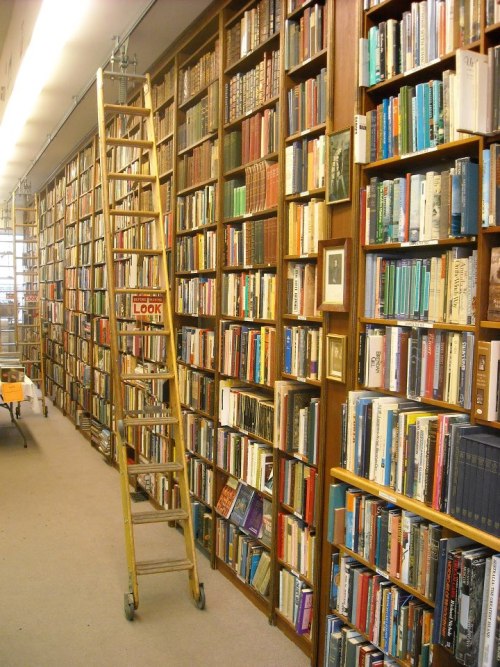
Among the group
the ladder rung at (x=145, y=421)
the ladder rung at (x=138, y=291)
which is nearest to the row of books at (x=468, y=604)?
the ladder rung at (x=145, y=421)

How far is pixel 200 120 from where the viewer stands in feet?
12.8

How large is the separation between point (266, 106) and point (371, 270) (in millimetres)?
1265

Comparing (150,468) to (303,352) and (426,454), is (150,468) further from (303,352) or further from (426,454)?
(426,454)

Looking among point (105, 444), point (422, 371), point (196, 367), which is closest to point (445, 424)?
point (422, 371)

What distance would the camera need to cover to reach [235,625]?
3.09 meters

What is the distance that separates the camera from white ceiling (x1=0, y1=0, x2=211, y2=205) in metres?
3.68

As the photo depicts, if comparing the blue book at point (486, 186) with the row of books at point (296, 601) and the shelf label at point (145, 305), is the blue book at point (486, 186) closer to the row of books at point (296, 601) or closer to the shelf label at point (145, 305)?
the row of books at point (296, 601)

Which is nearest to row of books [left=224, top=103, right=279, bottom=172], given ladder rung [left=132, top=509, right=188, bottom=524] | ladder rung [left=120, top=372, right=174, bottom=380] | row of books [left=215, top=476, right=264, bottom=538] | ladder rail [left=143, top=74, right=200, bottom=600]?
ladder rail [left=143, top=74, right=200, bottom=600]

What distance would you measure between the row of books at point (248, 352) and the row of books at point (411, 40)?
52.1 inches

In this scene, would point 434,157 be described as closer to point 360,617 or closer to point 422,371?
point 422,371

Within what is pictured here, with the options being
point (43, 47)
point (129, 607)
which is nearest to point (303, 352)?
point (129, 607)

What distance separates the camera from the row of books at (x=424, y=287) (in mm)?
1959

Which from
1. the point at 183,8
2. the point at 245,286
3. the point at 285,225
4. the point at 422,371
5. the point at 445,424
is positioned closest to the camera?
the point at 445,424

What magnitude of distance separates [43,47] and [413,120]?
251cm
